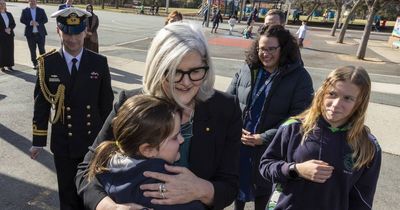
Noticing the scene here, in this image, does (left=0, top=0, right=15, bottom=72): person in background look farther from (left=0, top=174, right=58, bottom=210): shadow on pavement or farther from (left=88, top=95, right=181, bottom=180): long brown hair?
(left=88, top=95, right=181, bottom=180): long brown hair

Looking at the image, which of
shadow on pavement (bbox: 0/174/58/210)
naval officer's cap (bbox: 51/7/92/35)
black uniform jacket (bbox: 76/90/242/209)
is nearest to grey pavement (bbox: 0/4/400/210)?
shadow on pavement (bbox: 0/174/58/210)

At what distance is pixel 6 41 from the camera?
10078 millimetres

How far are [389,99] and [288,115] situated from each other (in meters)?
7.81

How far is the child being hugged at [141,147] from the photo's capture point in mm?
1529

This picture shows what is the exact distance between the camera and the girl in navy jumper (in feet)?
7.75

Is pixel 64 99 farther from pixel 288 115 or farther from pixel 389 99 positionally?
pixel 389 99

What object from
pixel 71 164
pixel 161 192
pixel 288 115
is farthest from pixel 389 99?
pixel 161 192

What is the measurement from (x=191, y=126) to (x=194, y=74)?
0.29 m

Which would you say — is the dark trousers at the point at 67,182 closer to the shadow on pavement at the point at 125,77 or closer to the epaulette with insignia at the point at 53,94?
the epaulette with insignia at the point at 53,94

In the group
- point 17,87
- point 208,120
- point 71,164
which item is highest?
point 208,120

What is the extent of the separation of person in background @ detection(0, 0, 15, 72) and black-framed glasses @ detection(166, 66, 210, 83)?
9514 millimetres

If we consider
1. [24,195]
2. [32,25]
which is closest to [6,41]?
[32,25]

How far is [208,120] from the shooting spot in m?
1.88

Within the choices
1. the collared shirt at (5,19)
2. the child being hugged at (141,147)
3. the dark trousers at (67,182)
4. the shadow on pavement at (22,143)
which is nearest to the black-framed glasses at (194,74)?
the child being hugged at (141,147)
